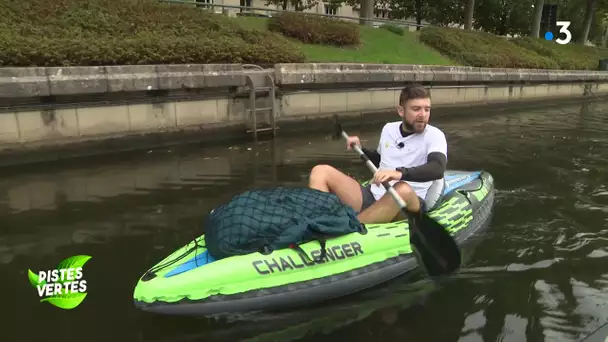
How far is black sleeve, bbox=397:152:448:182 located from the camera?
4.24 meters

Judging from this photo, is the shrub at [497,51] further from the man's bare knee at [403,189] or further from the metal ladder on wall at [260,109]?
the man's bare knee at [403,189]

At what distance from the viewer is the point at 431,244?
4.13 m

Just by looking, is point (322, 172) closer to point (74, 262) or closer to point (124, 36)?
point (74, 262)

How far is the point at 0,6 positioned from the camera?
385 inches

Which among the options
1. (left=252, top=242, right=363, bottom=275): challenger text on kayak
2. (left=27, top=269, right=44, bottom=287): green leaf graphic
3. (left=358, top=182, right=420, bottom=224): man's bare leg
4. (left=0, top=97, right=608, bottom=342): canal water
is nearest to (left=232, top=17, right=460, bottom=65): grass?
(left=0, top=97, right=608, bottom=342): canal water

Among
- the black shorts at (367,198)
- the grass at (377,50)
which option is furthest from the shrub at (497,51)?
the black shorts at (367,198)

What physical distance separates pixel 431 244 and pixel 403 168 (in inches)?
28.0

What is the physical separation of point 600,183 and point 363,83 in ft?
21.7

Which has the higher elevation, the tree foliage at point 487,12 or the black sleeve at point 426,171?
the tree foliage at point 487,12

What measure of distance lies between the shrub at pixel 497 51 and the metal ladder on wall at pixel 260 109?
32.5 ft

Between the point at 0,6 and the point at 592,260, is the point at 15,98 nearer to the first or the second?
the point at 0,6

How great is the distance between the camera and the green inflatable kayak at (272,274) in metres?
3.46

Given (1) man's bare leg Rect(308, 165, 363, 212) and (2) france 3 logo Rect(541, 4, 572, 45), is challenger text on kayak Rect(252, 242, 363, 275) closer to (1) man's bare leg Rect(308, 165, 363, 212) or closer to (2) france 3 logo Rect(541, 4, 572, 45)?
(1) man's bare leg Rect(308, 165, 363, 212)

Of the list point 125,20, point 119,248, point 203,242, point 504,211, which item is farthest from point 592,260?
point 125,20
